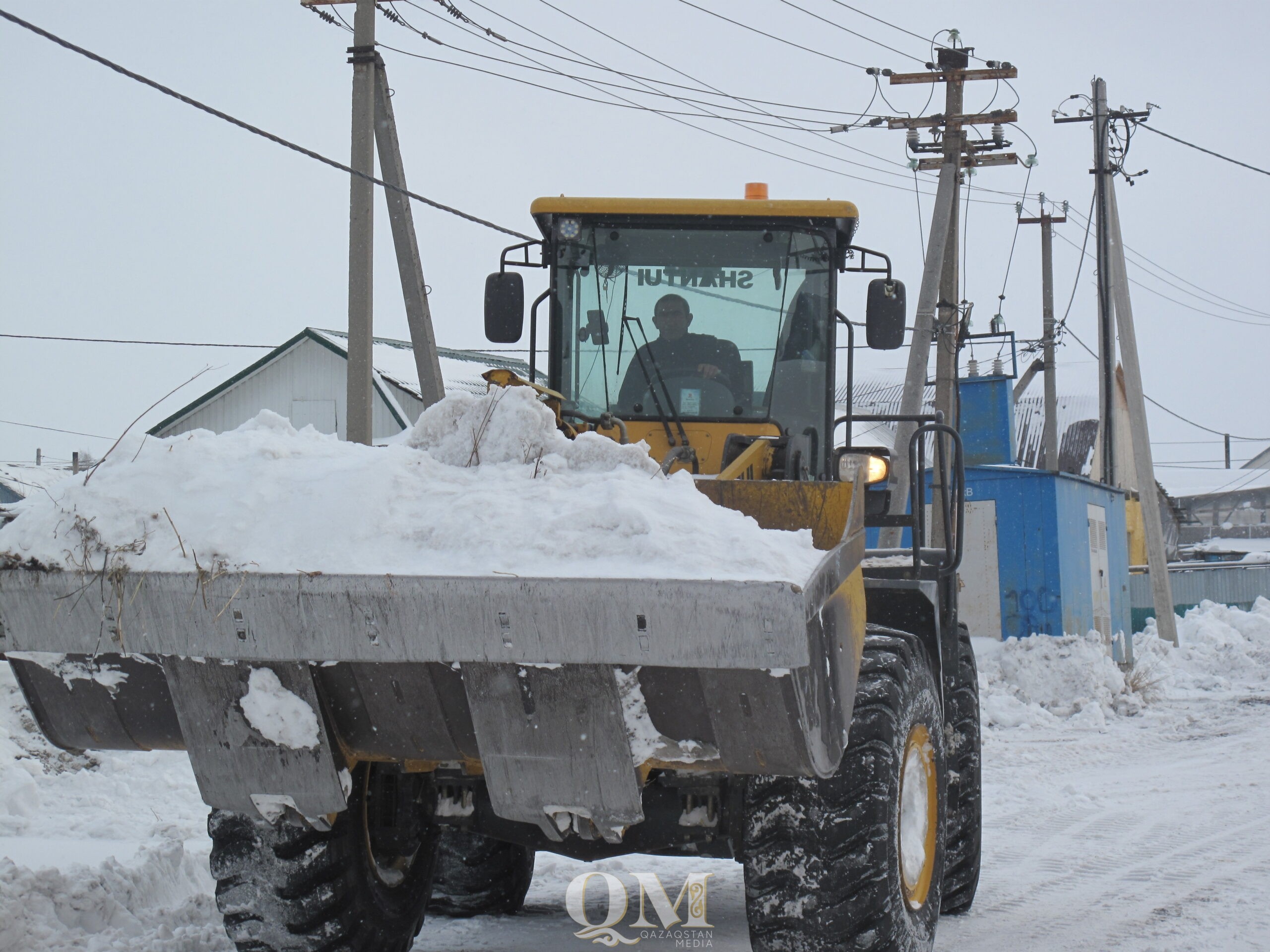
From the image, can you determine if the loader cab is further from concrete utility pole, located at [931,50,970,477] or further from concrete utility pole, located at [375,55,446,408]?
concrete utility pole, located at [931,50,970,477]

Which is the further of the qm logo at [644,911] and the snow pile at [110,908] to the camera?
the qm logo at [644,911]

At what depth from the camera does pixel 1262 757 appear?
10367mm

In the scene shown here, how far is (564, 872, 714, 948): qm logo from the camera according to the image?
4.92m

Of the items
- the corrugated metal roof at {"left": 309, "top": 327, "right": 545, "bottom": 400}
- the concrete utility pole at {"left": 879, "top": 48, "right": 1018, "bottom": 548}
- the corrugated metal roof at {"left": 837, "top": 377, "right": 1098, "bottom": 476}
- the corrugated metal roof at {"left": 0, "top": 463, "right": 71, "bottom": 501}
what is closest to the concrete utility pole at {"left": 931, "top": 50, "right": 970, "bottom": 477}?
the concrete utility pole at {"left": 879, "top": 48, "right": 1018, "bottom": 548}

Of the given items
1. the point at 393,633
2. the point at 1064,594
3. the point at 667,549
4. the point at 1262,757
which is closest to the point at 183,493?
the point at 393,633

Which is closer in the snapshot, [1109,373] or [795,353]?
[795,353]

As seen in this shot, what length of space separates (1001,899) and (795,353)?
8.50ft

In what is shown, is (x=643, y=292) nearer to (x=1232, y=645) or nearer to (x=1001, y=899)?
(x=1001, y=899)

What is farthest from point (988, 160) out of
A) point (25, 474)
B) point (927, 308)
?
point (25, 474)

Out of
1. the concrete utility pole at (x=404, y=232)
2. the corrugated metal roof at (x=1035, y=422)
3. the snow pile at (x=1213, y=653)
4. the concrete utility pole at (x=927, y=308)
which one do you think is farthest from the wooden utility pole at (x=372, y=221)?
the corrugated metal roof at (x=1035, y=422)

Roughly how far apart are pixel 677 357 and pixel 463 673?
2.44m

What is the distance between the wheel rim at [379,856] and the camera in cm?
399

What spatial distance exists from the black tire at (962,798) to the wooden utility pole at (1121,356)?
560 inches

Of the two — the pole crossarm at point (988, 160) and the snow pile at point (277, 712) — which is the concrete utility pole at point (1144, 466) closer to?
the pole crossarm at point (988, 160)
